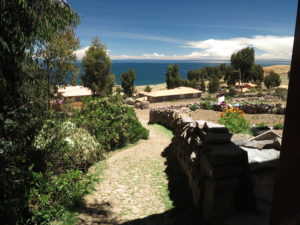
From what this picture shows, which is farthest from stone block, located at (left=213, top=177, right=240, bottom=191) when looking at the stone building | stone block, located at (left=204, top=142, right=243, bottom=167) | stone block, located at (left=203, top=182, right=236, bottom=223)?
the stone building

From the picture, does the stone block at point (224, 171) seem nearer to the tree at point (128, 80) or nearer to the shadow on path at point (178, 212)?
the shadow on path at point (178, 212)

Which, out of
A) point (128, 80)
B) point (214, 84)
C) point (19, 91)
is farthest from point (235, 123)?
point (214, 84)

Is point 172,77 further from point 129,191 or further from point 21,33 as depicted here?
point 21,33

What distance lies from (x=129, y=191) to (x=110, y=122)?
20.2 feet

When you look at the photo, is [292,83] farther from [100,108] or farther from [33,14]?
[100,108]

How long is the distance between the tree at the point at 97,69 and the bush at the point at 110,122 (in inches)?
681

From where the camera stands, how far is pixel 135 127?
14.7 metres

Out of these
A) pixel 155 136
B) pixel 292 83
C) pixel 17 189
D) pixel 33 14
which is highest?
pixel 33 14

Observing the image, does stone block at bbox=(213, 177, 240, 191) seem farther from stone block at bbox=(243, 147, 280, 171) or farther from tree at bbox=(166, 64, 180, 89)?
tree at bbox=(166, 64, 180, 89)

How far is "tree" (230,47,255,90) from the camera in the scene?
157ft

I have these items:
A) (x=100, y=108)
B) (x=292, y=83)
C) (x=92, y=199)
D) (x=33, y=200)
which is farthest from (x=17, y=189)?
(x=100, y=108)

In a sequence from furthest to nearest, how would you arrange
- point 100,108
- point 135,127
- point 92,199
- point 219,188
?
point 135,127, point 100,108, point 92,199, point 219,188

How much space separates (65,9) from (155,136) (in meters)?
11.1

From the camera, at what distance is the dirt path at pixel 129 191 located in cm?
642
